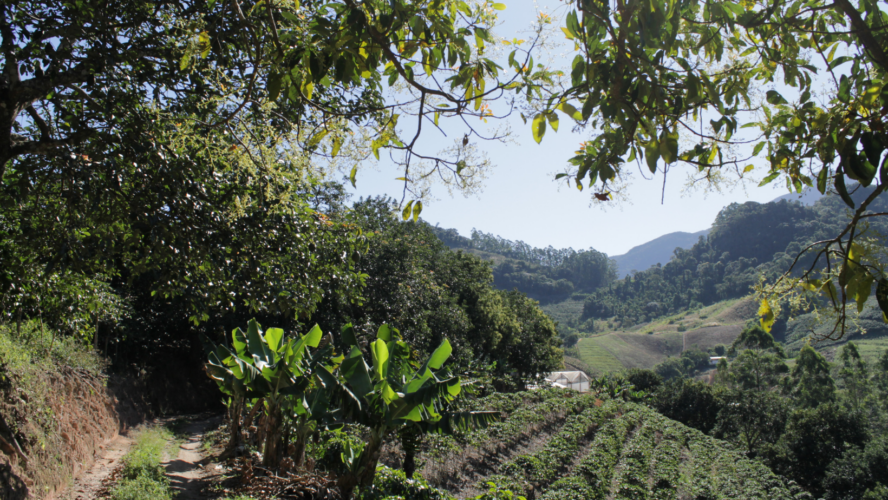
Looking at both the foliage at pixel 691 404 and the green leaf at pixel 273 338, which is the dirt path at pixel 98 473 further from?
the foliage at pixel 691 404

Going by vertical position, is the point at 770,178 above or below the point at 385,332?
above

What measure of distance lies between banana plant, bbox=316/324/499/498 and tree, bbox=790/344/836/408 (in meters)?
38.9

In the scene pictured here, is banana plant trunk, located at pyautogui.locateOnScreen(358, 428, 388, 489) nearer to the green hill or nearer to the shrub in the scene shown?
the shrub

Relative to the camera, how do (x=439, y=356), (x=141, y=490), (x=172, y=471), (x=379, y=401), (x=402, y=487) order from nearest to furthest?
(x=141, y=490)
(x=379, y=401)
(x=439, y=356)
(x=402, y=487)
(x=172, y=471)

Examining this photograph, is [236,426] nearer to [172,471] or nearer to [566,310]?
[172,471]

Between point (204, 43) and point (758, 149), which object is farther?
point (204, 43)

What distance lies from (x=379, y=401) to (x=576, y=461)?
10.6 meters

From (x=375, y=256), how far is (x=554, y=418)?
34.4ft

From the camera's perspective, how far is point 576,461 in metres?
13.4

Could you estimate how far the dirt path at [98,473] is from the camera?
499 cm

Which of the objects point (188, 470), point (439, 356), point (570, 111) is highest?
point (570, 111)

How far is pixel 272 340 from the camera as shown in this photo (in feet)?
19.0

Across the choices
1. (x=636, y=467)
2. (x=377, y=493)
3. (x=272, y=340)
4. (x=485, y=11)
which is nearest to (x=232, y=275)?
(x=272, y=340)

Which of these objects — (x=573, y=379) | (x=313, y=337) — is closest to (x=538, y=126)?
(x=313, y=337)
